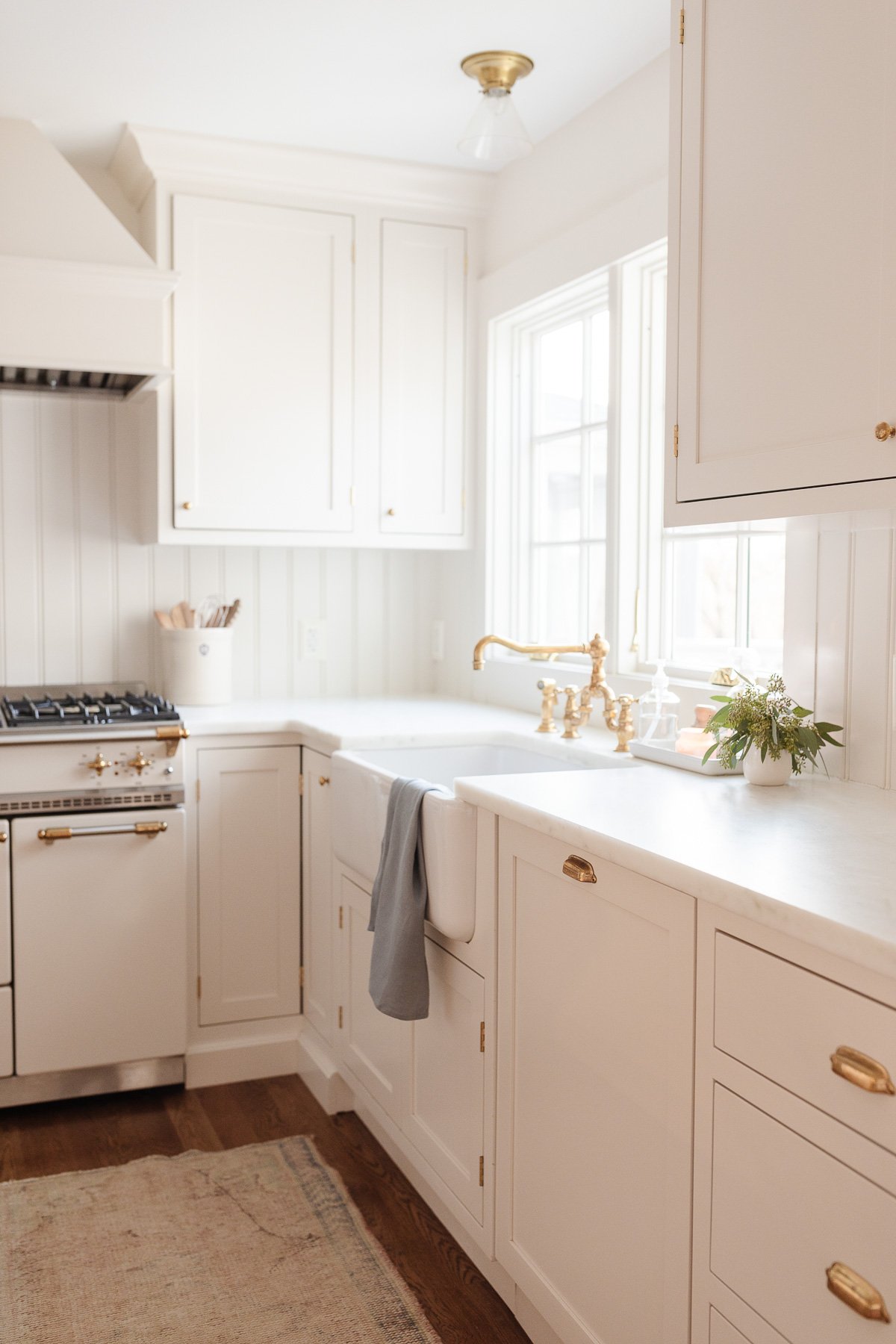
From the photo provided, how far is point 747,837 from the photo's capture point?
1533mm

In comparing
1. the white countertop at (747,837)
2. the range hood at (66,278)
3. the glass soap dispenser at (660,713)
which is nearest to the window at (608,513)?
the glass soap dispenser at (660,713)

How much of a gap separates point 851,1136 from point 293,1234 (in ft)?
4.84

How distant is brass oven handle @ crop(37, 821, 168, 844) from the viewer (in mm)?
2750

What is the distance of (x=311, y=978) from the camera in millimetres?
3002

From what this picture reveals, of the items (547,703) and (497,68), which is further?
(547,703)

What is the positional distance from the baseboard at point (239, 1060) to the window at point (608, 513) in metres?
1.33

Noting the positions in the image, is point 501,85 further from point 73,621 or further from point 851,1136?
point 851,1136

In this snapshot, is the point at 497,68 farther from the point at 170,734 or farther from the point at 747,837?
the point at 747,837

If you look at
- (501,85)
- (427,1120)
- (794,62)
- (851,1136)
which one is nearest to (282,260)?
(501,85)

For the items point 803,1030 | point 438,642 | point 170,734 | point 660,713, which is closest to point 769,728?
point 660,713

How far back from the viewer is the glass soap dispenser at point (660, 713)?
7.66 feet

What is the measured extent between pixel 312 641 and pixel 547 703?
1132 mm

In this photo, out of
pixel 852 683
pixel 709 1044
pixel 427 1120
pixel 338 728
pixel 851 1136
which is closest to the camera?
pixel 851 1136

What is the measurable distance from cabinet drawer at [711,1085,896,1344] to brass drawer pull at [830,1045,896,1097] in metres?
0.09
